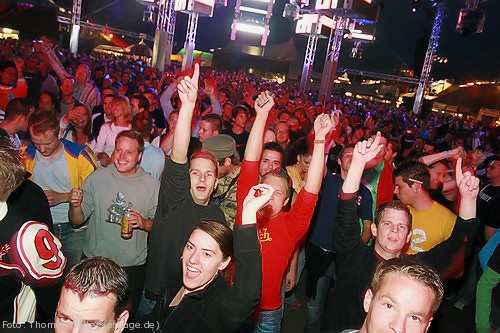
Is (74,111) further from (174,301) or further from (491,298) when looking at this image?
(491,298)

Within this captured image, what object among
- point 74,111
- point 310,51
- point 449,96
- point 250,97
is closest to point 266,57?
point 449,96

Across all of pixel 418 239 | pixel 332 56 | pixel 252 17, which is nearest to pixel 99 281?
pixel 418 239

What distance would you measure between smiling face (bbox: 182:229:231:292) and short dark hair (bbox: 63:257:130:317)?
0.43 meters

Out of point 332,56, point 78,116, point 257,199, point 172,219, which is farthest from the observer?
point 332,56

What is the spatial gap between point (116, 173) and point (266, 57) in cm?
5374

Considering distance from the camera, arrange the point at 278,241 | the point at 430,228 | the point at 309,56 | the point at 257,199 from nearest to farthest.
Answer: the point at 257,199, the point at 278,241, the point at 430,228, the point at 309,56

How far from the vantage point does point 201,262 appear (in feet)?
7.66

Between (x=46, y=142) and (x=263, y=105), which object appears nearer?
(x=263, y=105)

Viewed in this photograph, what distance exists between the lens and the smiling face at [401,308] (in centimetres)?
195

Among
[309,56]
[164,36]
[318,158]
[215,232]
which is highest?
[309,56]

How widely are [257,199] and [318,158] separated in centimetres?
105

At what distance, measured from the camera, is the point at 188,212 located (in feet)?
10.1

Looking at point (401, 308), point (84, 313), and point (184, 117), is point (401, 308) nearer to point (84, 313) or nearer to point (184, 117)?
point (84, 313)

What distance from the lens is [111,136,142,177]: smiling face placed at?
3.60m
